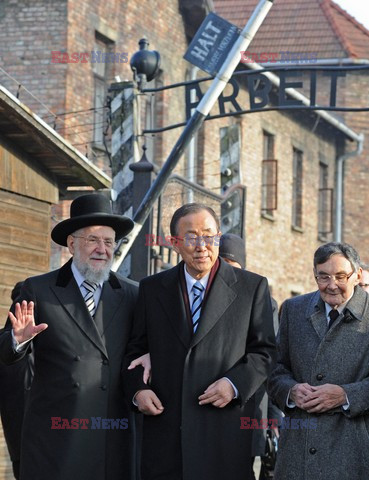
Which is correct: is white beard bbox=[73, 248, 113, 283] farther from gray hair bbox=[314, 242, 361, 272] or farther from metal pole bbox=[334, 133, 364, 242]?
metal pole bbox=[334, 133, 364, 242]

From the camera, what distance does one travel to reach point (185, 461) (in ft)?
20.5

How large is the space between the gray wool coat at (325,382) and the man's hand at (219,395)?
0.59m

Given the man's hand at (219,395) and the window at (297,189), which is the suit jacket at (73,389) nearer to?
the man's hand at (219,395)

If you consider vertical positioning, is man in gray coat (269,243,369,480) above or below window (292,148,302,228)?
below

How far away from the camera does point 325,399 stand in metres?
6.55

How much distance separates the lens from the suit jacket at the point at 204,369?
627cm

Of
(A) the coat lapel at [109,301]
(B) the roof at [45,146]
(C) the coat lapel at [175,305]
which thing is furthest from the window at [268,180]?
(C) the coat lapel at [175,305]

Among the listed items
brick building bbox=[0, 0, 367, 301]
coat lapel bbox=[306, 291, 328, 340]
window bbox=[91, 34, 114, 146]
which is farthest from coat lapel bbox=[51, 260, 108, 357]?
window bbox=[91, 34, 114, 146]

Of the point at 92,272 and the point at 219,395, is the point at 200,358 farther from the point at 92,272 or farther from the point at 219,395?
the point at 92,272

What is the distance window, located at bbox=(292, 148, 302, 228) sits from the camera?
32.1 m

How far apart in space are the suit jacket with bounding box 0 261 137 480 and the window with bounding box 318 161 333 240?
90.1ft

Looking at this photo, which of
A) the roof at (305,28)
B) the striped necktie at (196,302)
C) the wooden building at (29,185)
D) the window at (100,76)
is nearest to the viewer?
the striped necktie at (196,302)

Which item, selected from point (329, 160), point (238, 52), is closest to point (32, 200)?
point (238, 52)

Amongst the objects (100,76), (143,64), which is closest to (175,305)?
(143,64)
